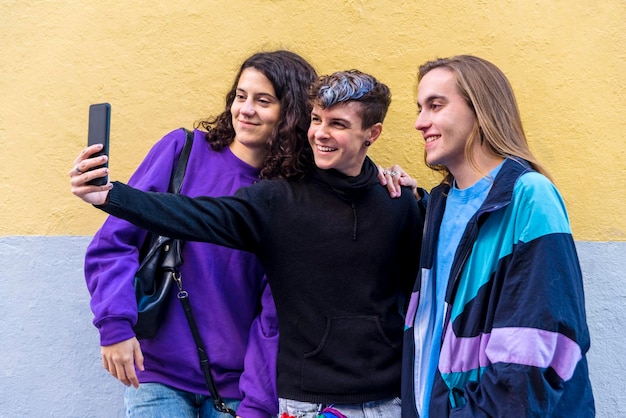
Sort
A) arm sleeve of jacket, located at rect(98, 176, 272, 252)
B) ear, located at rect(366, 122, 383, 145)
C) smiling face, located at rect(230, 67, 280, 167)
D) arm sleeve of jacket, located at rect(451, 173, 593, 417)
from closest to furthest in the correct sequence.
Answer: arm sleeve of jacket, located at rect(451, 173, 593, 417)
arm sleeve of jacket, located at rect(98, 176, 272, 252)
ear, located at rect(366, 122, 383, 145)
smiling face, located at rect(230, 67, 280, 167)

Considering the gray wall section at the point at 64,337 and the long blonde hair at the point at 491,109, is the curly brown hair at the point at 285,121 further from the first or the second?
the gray wall section at the point at 64,337

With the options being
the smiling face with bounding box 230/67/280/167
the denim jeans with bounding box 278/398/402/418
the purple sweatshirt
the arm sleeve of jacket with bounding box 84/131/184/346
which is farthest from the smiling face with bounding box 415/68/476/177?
the arm sleeve of jacket with bounding box 84/131/184/346

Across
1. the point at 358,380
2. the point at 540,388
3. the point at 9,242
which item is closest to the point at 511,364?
the point at 540,388

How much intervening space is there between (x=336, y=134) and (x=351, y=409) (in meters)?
1.01

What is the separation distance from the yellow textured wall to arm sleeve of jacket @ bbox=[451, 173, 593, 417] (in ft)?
4.20

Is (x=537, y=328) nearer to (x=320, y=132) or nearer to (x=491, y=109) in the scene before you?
(x=491, y=109)

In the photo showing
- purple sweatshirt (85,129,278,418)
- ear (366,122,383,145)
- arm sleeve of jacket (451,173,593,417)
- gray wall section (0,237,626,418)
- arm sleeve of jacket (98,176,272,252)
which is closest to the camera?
arm sleeve of jacket (451,173,593,417)

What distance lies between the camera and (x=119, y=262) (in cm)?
265

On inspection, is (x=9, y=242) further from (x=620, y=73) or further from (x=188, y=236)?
(x=620, y=73)

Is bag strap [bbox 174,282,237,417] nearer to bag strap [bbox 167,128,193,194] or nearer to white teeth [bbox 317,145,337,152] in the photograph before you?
bag strap [bbox 167,128,193,194]

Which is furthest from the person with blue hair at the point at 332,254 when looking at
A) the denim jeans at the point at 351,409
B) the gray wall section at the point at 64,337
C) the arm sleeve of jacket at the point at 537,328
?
the gray wall section at the point at 64,337

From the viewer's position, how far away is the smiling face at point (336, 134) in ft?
8.79

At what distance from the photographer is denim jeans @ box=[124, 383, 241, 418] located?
2.68m

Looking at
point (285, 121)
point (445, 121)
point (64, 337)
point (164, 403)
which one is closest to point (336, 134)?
point (285, 121)
